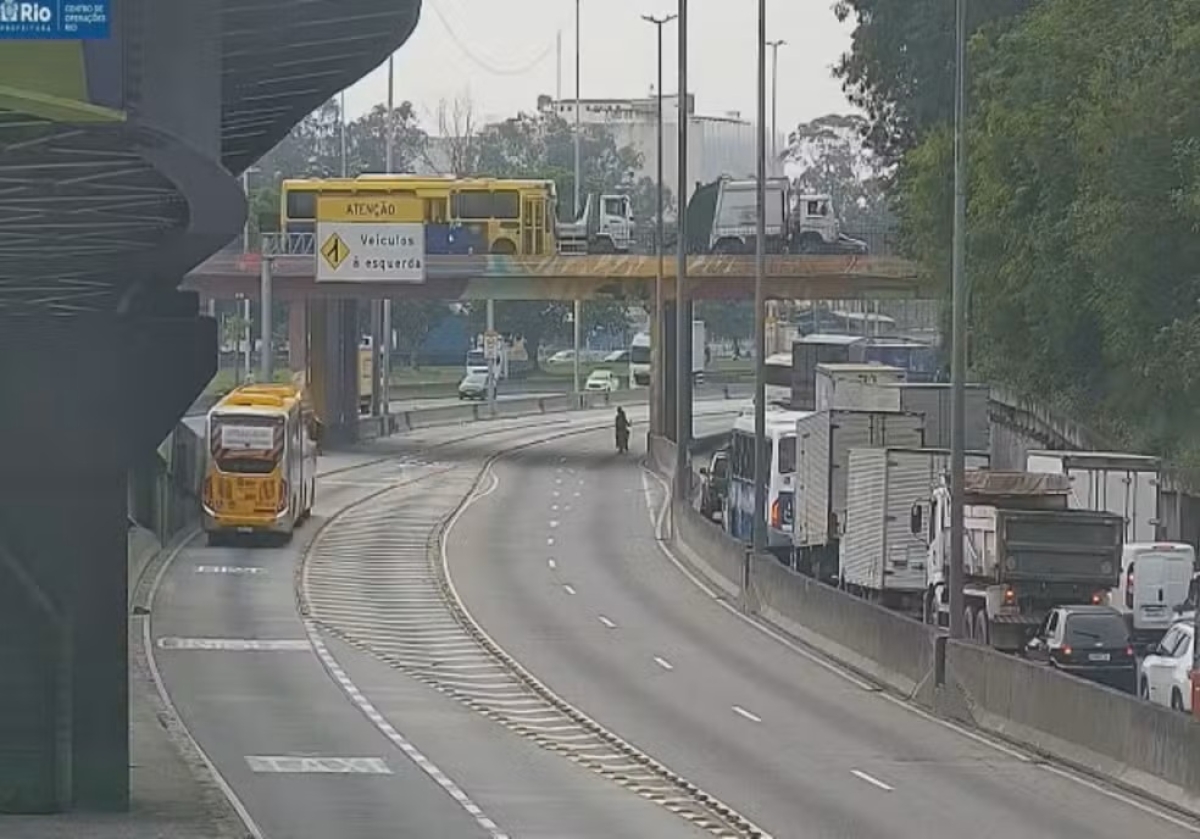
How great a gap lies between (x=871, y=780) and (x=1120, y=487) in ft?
52.7

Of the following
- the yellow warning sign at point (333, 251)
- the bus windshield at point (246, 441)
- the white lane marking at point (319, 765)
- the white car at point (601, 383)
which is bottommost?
the white car at point (601, 383)

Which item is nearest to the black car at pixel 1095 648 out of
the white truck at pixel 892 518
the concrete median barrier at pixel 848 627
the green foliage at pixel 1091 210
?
the concrete median barrier at pixel 848 627

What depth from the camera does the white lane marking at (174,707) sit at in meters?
26.3

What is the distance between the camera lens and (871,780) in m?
30.0

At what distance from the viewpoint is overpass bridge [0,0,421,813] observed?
18.6 meters

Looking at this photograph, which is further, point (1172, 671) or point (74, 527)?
point (1172, 671)

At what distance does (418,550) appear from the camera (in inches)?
2356

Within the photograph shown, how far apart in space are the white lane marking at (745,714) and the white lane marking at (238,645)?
365 inches

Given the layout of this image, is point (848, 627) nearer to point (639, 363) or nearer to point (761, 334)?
point (761, 334)

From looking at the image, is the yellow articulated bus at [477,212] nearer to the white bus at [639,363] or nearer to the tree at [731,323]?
the white bus at [639,363]

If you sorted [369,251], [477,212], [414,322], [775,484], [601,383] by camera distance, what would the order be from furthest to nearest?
[414,322], [601,383], [477,212], [369,251], [775,484]

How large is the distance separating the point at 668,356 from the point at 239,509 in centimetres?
3243

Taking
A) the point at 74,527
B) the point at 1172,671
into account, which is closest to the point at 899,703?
the point at 1172,671

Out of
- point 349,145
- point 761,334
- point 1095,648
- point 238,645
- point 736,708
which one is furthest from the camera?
point 349,145
